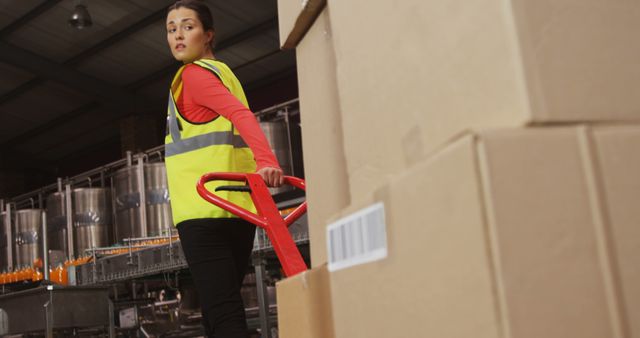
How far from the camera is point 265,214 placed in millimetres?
1762

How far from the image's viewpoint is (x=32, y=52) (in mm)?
10812

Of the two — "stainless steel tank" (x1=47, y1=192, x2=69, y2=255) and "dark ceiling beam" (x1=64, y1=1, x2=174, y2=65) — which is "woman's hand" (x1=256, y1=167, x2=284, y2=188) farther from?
"stainless steel tank" (x1=47, y1=192, x2=69, y2=255)

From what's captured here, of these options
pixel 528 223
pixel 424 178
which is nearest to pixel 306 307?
pixel 424 178

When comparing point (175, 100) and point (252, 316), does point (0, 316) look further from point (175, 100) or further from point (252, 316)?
point (175, 100)

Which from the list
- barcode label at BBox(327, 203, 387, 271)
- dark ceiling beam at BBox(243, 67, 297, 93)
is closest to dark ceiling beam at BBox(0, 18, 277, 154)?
dark ceiling beam at BBox(243, 67, 297, 93)

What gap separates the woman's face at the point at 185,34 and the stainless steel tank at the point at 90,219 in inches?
321

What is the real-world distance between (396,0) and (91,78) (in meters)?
11.3

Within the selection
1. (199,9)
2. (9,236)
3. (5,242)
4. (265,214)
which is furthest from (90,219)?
(265,214)

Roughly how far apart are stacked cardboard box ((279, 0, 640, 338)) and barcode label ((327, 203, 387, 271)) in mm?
15

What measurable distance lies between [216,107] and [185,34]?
31 centimetres

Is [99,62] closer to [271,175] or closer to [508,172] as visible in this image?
[271,175]

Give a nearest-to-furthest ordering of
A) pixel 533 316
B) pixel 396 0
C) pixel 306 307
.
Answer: pixel 533 316, pixel 396 0, pixel 306 307

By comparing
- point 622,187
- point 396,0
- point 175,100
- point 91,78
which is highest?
point 91,78

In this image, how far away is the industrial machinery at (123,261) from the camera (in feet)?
16.4
